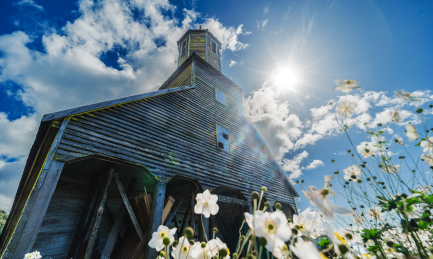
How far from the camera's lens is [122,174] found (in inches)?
217

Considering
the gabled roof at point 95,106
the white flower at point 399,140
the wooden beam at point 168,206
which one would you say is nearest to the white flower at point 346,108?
the white flower at point 399,140

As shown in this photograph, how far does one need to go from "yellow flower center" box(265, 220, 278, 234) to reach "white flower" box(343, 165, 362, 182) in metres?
1.34

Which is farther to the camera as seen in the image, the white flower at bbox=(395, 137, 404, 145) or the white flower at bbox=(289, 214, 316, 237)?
the white flower at bbox=(395, 137, 404, 145)

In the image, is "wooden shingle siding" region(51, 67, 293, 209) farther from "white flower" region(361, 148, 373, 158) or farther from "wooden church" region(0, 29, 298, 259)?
"white flower" region(361, 148, 373, 158)

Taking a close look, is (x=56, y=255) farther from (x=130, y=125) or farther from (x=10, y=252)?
(x=130, y=125)

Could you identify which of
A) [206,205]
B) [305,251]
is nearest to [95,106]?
[206,205]

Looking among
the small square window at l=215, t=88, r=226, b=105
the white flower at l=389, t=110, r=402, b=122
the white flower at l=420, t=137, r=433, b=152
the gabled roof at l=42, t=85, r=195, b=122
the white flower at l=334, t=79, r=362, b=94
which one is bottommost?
the white flower at l=420, t=137, r=433, b=152

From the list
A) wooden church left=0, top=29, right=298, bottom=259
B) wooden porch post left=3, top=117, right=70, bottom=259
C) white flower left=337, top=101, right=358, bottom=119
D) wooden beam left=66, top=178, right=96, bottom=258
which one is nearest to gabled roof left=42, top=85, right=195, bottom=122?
wooden church left=0, top=29, right=298, bottom=259

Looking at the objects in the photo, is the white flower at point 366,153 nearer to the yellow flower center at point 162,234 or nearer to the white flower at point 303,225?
the white flower at point 303,225

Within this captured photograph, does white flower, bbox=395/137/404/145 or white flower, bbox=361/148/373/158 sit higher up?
white flower, bbox=395/137/404/145

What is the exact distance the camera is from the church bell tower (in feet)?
39.1

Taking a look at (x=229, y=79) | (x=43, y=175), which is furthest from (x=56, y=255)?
A: (x=229, y=79)

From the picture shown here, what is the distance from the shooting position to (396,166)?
1806 millimetres

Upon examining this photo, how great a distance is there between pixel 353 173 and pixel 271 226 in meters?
1.43
